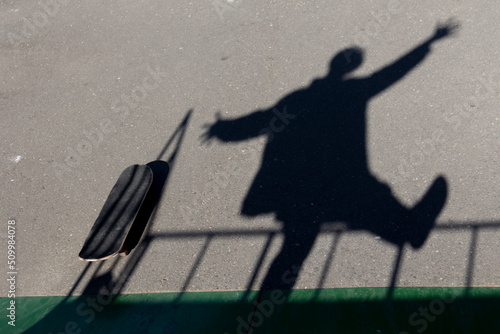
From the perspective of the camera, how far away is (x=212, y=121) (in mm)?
5984

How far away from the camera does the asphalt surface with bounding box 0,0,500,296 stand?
450cm

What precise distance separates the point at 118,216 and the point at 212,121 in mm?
1963

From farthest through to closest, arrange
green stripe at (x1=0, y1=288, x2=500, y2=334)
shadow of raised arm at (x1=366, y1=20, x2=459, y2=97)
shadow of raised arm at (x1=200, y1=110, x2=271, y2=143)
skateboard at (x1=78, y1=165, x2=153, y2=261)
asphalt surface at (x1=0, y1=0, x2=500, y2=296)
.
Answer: shadow of raised arm at (x1=366, y1=20, x2=459, y2=97), shadow of raised arm at (x1=200, y1=110, x2=271, y2=143), skateboard at (x1=78, y1=165, x2=153, y2=261), asphalt surface at (x1=0, y1=0, x2=500, y2=296), green stripe at (x1=0, y1=288, x2=500, y2=334)

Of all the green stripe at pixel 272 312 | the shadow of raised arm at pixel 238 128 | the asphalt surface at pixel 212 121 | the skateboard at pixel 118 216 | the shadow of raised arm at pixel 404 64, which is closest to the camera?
the green stripe at pixel 272 312

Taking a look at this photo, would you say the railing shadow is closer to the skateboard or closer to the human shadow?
the human shadow

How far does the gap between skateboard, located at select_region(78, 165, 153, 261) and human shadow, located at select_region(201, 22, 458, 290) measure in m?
1.20

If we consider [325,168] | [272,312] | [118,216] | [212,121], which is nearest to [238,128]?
[212,121]

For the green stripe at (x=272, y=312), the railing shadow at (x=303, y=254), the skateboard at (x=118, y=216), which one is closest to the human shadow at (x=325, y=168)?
the railing shadow at (x=303, y=254)

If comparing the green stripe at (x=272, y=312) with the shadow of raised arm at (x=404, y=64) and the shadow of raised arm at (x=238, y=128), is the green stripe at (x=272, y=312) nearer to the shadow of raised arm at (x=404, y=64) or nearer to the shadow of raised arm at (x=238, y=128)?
the shadow of raised arm at (x=238, y=128)

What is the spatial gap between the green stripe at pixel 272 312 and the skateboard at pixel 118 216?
537 millimetres

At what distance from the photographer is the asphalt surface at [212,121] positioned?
4500 millimetres

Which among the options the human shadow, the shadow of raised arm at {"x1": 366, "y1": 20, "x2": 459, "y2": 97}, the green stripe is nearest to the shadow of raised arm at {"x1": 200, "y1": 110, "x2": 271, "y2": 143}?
the human shadow

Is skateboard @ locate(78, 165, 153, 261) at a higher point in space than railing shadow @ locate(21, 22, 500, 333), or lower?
higher

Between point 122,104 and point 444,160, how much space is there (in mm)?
4774
